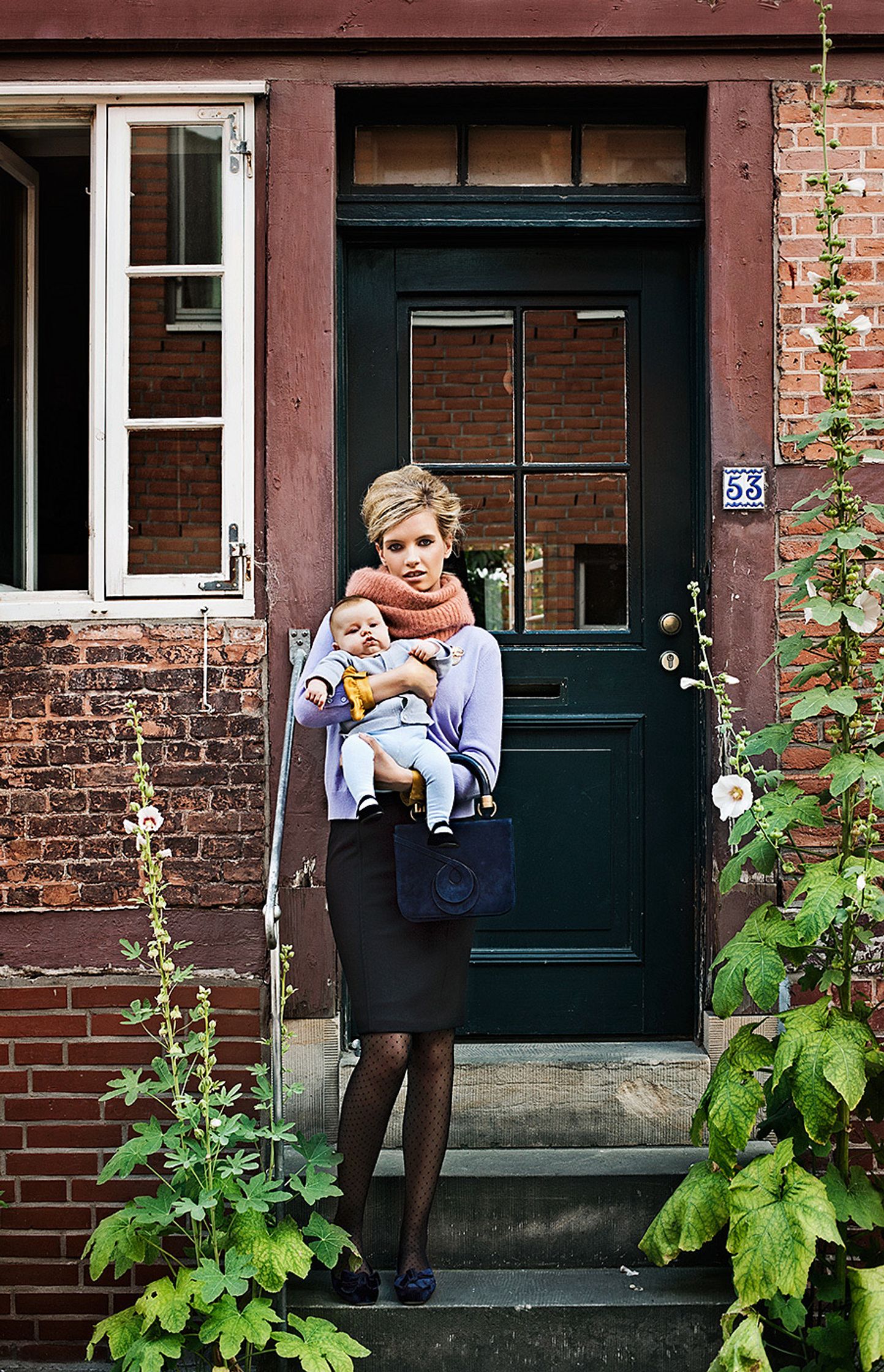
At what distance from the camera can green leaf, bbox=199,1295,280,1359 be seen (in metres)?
2.88

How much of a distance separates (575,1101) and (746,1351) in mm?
1070

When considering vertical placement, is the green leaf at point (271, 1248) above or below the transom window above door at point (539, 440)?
below

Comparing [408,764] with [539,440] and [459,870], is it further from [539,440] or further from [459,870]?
[539,440]

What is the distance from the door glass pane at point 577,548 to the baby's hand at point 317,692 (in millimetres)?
1210

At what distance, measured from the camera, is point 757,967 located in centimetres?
297

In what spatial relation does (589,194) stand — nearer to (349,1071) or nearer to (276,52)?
(276,52)

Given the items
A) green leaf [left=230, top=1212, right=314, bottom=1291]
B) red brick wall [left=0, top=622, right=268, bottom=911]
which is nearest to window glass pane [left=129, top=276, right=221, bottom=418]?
red brick wall [left=0, top=622, right=268, bottom=911]

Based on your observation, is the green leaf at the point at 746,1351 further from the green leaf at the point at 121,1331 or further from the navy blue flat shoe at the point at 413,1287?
the green leaf at the point at 121,1331

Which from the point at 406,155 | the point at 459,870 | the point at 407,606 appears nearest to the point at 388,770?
the point at 459,870

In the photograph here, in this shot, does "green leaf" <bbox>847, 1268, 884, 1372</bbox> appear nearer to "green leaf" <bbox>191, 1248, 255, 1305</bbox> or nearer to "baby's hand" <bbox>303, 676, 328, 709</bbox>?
"green leaf" <bbox>191, 1248, 255, 1305</bbox>

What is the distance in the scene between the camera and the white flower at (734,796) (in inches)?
119

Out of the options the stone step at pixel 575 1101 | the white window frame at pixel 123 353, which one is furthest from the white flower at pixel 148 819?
the stone step at pixel 575 1101

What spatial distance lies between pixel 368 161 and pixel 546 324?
744 millimetres

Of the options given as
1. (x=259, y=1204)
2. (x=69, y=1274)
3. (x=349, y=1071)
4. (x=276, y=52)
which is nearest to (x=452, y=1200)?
(x=349, y=1071)
